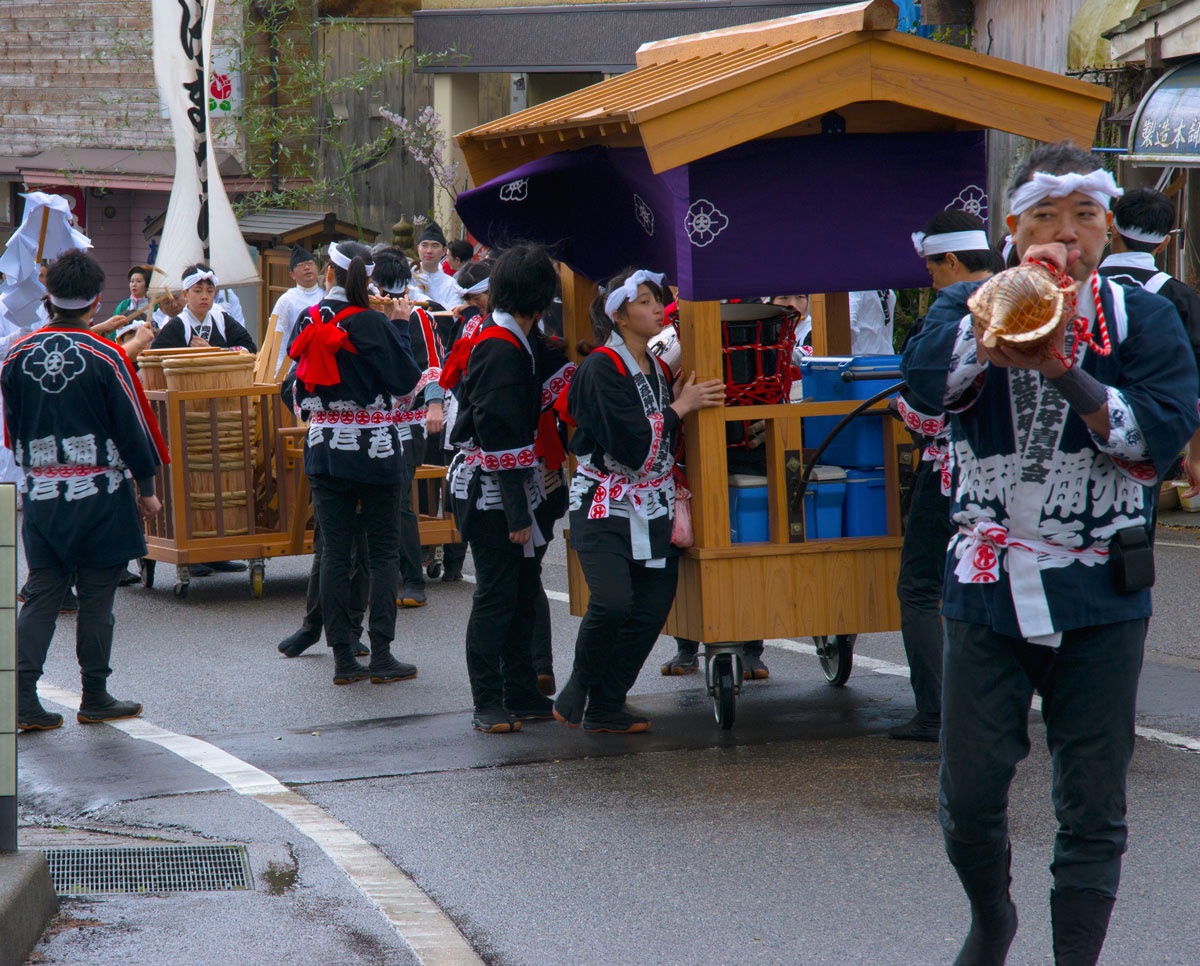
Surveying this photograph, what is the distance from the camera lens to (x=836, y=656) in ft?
23.8

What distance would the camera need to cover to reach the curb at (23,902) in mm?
4008

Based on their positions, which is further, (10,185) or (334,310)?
(10,185)

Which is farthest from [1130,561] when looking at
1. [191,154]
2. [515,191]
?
[191,154]

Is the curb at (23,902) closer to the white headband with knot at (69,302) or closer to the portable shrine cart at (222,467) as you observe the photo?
the white headband with knot at (69,302)

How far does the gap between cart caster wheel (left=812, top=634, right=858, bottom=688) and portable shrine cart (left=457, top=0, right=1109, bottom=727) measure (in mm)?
763

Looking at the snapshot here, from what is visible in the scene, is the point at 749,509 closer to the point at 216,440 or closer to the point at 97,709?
the point at 97,709

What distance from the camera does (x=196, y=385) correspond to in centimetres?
986

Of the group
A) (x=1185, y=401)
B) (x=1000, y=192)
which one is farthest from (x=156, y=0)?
(x=1185, y=401)

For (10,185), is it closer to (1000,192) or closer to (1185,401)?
(1000,192)

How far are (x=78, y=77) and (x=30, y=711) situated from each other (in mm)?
19336

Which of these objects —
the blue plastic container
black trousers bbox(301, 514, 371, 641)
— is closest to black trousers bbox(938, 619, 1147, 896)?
the blue plastic container

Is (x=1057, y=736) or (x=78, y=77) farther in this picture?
(x=78, y=77)

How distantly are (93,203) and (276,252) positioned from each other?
218 inches

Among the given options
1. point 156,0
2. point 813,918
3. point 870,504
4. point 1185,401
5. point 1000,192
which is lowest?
point 813,918
